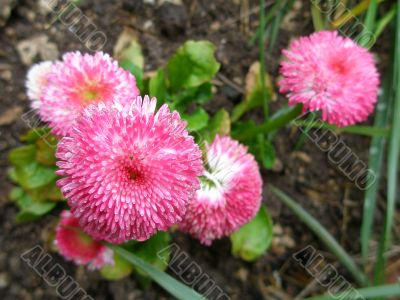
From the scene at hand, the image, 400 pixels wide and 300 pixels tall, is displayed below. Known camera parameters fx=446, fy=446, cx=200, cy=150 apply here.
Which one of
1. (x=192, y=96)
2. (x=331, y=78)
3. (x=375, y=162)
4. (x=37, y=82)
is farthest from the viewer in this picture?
(x=375, y=162)

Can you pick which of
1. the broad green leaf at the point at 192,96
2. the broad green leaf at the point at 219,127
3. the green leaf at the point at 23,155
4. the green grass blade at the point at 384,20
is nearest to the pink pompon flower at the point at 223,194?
the broad green leaf at the point at 219,127

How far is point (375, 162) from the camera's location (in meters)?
1.99

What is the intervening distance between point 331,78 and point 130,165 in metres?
0.75

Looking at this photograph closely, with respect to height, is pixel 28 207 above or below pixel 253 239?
below

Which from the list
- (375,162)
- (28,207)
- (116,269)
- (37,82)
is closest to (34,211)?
(28,207)

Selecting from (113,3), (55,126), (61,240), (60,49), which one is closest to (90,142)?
(55,126)

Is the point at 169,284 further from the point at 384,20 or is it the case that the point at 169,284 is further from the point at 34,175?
the point at 384,20

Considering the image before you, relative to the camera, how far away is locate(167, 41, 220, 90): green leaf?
162 cm

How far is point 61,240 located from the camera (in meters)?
1.57

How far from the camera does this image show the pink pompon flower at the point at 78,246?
1.56 meters

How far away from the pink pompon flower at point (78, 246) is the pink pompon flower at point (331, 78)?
32.8 inches

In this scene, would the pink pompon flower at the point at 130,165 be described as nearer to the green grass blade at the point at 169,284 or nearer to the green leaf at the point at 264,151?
the green grass blade at the point at 169,284

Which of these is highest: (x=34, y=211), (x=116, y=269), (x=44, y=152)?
(x=44, y=152)

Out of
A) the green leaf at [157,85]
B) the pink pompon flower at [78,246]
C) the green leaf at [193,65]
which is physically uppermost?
the green leaf at [193,65]
